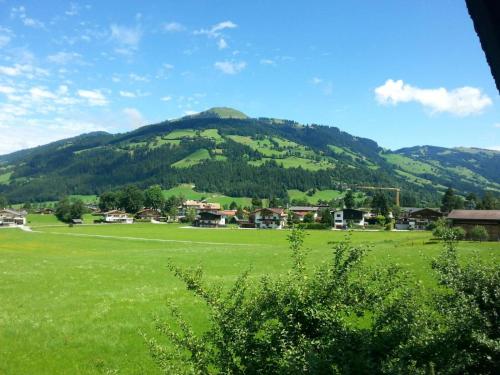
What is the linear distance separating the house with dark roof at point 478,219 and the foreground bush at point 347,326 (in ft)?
247

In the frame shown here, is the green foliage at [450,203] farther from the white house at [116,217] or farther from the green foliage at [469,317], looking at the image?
the green foliage at [469,317]

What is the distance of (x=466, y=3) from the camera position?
364 cm

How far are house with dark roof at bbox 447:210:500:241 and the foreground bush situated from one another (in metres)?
75.3

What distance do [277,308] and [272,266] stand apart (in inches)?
1256

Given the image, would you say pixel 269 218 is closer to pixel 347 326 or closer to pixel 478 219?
pixel 478 219

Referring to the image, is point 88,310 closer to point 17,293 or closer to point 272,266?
point 17,293

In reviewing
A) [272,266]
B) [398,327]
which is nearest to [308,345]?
[398,327]

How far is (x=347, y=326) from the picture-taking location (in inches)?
313

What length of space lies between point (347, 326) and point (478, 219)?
87039mm

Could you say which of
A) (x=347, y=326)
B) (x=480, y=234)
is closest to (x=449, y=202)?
(x=480, y=234)

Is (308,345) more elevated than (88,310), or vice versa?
(308,345)

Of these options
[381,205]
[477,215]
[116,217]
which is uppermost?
[381,205]

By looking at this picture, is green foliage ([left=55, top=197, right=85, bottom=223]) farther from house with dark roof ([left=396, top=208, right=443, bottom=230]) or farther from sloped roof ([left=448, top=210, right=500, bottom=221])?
sloped roof ([left=448, top=210, right=500, bottom=221])

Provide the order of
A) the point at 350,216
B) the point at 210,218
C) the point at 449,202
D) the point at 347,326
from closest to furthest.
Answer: the point at 347,326
the point at 449,202
the point at 350,216
the point at 210,218
